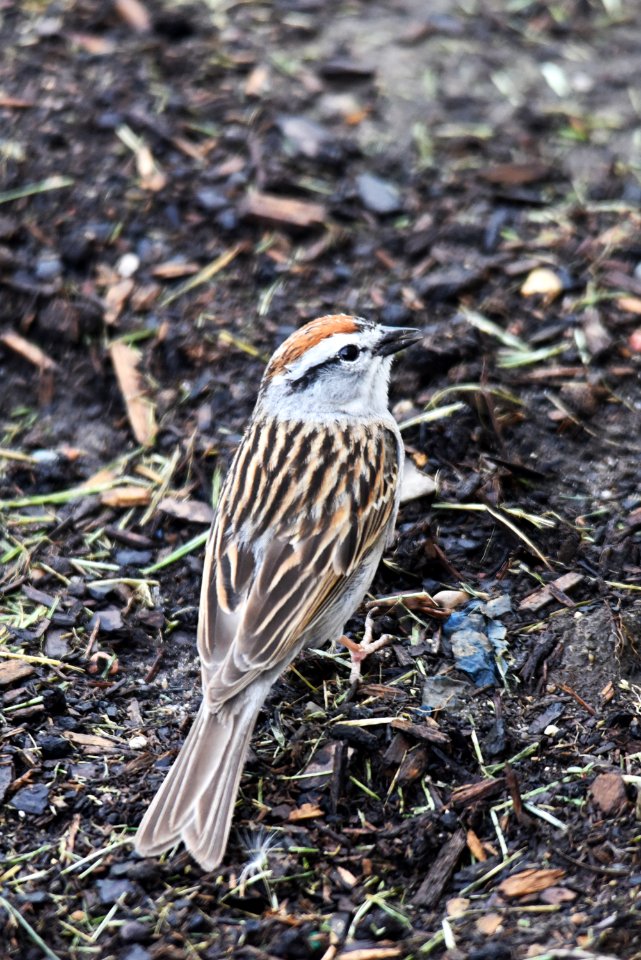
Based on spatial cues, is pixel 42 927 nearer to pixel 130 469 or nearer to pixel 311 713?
pixel 311 713

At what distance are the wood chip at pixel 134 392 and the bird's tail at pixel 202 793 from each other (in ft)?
8.27

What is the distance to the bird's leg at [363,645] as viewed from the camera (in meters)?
6.33

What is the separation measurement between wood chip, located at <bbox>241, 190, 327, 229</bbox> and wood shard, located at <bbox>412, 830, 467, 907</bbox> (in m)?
4.58

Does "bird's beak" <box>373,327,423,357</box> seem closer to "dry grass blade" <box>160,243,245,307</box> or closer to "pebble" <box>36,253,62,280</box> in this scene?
"dry grass blade" <box>160,243,245,307</box>

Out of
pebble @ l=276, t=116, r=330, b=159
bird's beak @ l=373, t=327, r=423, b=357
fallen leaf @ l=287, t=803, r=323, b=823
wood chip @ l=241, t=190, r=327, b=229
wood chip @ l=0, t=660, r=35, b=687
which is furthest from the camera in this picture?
pebble @ l=276, t=116, r=330, b=159

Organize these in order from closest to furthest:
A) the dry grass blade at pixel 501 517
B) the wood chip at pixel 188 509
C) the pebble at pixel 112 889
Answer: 1. the pebble at pixel 112 889
2. the dry grass blade at pixel 501 517
3. the wood chip at pixel 188 509

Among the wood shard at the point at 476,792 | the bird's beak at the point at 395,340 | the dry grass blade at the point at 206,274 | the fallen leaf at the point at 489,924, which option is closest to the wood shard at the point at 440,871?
the wood shard at the point at 476,792

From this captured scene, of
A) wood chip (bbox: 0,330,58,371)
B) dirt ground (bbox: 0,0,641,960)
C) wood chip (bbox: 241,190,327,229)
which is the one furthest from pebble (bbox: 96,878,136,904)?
wood chip (bbox: 241,190,327,229)

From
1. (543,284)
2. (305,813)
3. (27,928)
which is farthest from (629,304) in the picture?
(27,928)

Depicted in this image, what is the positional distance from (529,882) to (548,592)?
1.73 m

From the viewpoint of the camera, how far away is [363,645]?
6.53 m

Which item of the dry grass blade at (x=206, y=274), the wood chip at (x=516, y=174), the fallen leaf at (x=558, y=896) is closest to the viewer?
the fallen leaf at (x=558, y=896)

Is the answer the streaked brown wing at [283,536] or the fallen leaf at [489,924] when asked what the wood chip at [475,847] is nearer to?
the fallen leaf at [489,924]

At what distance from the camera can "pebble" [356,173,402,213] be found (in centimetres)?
908
